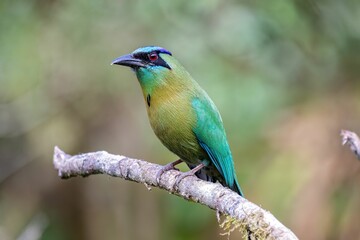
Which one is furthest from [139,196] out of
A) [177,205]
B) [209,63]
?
[209,63]

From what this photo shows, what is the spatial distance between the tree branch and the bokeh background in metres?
2.08

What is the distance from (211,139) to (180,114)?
0.28 m

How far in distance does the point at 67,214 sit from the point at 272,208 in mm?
2696

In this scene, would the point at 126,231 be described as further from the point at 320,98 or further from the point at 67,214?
the point at 320,98

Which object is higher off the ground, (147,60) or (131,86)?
(131,86)

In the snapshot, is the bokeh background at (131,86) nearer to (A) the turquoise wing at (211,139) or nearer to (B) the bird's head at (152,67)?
(A) the turquoise wing at (211,139)

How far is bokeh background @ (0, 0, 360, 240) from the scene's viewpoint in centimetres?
661

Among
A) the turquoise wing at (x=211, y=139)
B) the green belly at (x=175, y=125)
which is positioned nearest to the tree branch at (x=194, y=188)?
the green belly at (x=175, y=125)

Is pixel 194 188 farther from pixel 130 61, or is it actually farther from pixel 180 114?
pixel 130 61

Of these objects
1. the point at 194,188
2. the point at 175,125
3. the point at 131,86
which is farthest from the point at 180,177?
the point at 131,86

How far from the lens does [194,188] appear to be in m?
3.80

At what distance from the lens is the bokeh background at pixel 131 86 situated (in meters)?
6.61

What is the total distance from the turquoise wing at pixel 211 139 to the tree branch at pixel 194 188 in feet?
1.43

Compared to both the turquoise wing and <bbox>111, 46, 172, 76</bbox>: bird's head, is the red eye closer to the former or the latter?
<bbox>111, 46, 172, 76</bbox>: bird's head
